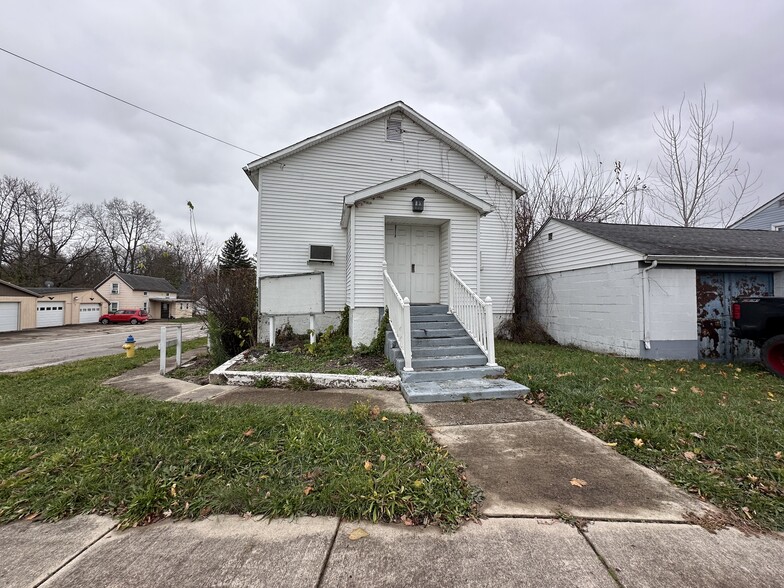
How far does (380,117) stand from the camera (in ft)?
31.1

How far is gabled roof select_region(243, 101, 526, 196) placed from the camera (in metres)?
8.68

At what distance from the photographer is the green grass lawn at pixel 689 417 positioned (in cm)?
242

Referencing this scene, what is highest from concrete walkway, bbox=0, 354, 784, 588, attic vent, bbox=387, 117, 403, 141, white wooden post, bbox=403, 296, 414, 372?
attic vent, bbox=387, 117, 403, 141

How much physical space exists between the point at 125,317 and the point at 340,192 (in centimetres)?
3416

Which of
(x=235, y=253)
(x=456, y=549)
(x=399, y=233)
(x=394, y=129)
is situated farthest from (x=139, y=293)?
(x=456, y=549)

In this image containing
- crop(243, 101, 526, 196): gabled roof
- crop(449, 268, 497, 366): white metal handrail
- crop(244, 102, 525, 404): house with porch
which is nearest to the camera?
crop(449, 268, 497, 366): white metal handrail

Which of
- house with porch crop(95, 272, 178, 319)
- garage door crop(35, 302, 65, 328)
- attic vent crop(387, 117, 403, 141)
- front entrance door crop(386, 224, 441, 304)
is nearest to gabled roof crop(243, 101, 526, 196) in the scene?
attic vent crop(387, 117, 403, 141)

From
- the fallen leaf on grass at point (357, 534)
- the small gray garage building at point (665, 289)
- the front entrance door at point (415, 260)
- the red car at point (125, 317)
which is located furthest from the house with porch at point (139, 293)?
the fallen leaf on grass at point (357, 534)

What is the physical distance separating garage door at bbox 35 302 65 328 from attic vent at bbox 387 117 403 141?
31.4 metres

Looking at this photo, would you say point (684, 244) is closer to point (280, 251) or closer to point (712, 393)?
point (712, 393)

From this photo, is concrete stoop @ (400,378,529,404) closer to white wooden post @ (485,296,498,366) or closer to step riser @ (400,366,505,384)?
step riser @ (400,366,505,384)

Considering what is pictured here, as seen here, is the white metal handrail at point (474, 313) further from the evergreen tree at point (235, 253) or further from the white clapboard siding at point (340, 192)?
the evergreen tree at point (235, 253)

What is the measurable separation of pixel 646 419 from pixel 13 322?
34.3 m

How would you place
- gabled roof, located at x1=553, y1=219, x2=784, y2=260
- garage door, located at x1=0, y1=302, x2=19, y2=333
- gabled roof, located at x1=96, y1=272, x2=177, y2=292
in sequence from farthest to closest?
gabled roof, located at x1=96, y1=272, x2=177, y2=292
garage door, located at x1=0, y1=302, x2=19, y2=333
gabled roof, located at x1=553, y1=219, x2=784, y2=260
